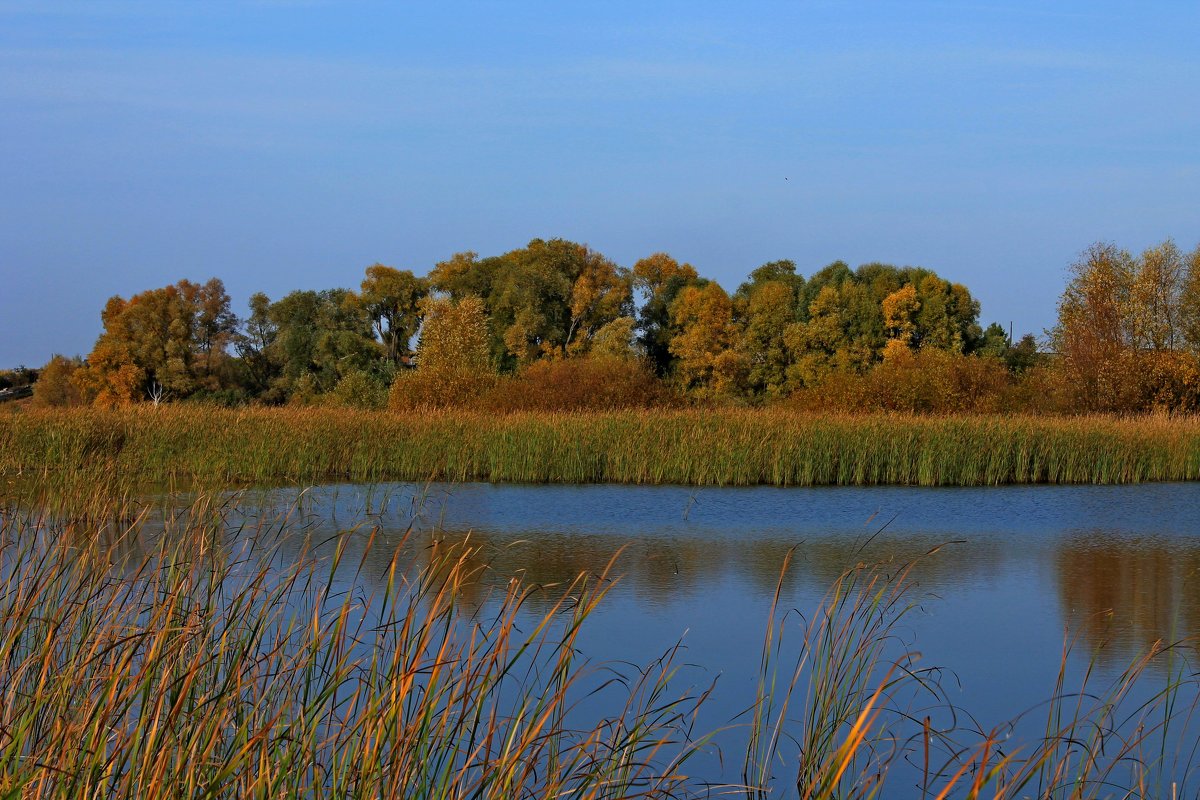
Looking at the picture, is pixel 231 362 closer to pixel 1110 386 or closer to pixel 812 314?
pixel 812 314

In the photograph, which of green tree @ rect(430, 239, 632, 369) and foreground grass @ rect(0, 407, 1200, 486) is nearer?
foreground grass @ rect(0, 407, 1200, 486)

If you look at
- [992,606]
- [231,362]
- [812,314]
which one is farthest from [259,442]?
[231,362]

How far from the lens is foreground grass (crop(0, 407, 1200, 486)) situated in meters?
13.7

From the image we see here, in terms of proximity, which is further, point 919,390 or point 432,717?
point 919,390

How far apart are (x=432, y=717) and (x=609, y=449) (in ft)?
37.3

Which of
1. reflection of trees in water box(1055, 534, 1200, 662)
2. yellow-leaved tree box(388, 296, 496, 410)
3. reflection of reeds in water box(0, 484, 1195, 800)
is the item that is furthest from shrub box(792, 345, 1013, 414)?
reflection of reeds in water box(0, 484, 1195, 800)

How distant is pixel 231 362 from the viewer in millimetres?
45625

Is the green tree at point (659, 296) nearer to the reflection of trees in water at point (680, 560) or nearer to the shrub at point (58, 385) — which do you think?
the shrub at point (58, 385)

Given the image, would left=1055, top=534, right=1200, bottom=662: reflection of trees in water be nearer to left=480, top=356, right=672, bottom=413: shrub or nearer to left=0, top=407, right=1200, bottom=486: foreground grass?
left=0, top=407, right=1200, bottom=486: foreground grass

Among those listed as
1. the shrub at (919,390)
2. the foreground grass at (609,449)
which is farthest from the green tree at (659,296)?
the foreground grass at (609,449)

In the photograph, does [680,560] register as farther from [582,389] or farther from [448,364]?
[448,364]

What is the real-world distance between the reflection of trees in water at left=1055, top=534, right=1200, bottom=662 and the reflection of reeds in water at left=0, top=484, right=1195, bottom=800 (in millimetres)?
364

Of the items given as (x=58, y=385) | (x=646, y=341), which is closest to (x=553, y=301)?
(x=646, y=341)

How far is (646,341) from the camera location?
43969 millimetres
